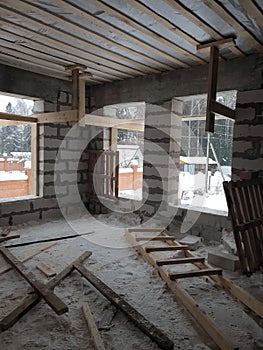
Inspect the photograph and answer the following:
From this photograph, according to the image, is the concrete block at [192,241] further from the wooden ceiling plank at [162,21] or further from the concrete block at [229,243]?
the wooden ceiling plank at [162,21]

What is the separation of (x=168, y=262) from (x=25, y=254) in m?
1.60

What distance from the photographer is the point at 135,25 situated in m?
2.63

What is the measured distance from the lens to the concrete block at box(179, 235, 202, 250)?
362cm

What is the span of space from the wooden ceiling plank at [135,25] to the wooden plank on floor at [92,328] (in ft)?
7.60

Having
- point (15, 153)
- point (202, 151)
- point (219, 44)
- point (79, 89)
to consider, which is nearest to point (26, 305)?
point (79, 89)

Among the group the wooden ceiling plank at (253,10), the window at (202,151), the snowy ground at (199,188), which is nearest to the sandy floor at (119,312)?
the wooden ceiling plank at (253,10)

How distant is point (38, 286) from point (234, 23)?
109 inches

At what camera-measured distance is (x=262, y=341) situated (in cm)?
181

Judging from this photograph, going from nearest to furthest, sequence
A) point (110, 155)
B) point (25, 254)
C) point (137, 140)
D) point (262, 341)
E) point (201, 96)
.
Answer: point (262, 341), point (25, 254), point (201, 96), point (110, 155), point (137, 140)

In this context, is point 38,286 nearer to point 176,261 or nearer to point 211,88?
point 176,261

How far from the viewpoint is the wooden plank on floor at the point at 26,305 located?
6.25 ft

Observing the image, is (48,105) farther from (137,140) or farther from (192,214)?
(137,140)

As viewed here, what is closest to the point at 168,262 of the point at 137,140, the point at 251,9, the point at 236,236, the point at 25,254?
the point at 236,236

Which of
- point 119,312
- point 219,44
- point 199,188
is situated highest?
point 219,44
